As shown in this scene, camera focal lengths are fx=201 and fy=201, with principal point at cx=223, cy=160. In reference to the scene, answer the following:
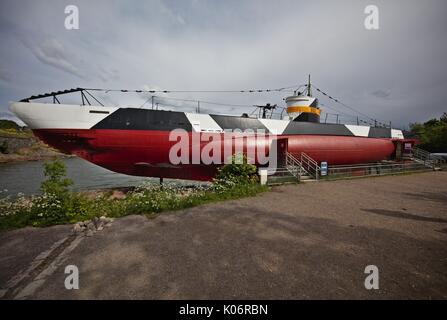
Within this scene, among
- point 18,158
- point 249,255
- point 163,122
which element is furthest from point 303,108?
point 18,158

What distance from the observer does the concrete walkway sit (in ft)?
10.8

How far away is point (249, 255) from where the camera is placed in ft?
14.3

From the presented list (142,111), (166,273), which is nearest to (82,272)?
(166,273)

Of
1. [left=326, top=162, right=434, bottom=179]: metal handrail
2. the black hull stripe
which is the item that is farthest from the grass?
[left=326, top=162, right=434, bottom=179]: metal handrail

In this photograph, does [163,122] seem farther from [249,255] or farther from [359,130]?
[359,130]

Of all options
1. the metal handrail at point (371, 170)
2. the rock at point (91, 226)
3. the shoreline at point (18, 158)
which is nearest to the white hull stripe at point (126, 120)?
the metal handrail at point (371, 170)

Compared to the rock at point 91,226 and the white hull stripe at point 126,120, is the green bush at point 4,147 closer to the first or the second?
the white hull stripe at point 126,120

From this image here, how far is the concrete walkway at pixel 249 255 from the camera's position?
3305 millimetres

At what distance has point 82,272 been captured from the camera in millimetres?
3789

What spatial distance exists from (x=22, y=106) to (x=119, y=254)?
12.9 meters

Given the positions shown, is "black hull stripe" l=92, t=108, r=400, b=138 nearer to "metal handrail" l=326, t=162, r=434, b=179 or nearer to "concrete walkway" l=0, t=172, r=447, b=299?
"metal handrail" l=326, t=162, r=434, b=179

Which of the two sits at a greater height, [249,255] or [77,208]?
[77,208]

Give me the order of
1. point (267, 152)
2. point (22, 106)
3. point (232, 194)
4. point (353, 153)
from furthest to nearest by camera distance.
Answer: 1. point (353, 153)
2. point (267, 152)
3. point (22, 106)
4. point (232, 194)
